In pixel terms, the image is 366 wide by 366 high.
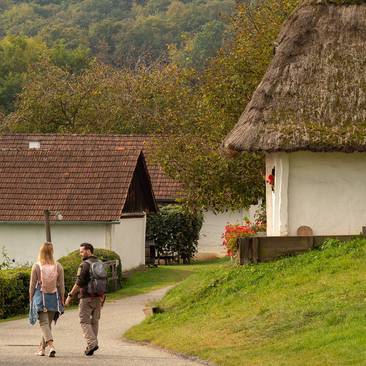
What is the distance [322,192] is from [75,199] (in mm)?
16140

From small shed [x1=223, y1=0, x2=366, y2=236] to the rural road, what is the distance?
422 centimetres

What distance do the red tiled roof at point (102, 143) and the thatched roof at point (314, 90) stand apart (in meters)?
24.2

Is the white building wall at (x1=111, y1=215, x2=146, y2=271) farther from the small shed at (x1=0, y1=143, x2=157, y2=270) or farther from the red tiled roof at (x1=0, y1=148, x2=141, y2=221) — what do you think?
the red tiled roof at (x1=0, y1=148, x2=141, y2=221)

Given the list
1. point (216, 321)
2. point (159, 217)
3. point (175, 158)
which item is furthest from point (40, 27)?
point (216, 321)

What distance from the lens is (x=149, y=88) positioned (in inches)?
2817

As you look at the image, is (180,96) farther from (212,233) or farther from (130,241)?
(130,241)

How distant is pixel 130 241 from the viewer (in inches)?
1679

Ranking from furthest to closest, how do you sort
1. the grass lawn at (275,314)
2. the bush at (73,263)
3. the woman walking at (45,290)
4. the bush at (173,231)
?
1. the bush at (173,231)
2. the bush at (73,263)
3. the woman walking at (45,290)
4. the grass lawn at (275,314)

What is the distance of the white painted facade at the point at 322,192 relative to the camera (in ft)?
84.3

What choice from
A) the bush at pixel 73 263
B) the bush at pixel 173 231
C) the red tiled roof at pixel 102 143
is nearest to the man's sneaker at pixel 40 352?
the bush at pixel 73 263

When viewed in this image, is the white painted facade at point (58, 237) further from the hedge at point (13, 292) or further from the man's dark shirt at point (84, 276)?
the man's dark shirt at point (84, 276)

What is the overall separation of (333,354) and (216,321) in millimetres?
5289

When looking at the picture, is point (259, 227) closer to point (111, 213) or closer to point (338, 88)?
point (338, 88)

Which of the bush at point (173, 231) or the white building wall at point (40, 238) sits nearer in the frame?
the white building wall at point (40, 238)
